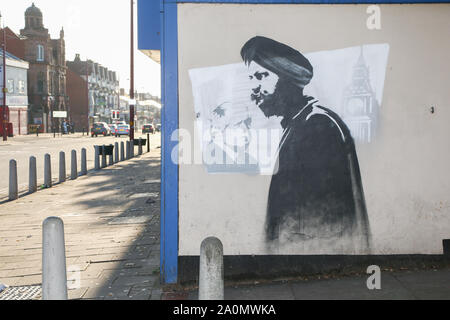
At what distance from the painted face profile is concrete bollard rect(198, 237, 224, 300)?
230 cm

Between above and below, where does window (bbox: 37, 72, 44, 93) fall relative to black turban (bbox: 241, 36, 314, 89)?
above

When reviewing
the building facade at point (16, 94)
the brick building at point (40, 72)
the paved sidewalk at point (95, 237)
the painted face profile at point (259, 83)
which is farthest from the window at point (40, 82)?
the painted face profile at point (259, 83)

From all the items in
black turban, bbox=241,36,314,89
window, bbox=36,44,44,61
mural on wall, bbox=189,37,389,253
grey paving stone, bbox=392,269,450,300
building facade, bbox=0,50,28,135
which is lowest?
grey paving stone, bbox=392,269,450,300

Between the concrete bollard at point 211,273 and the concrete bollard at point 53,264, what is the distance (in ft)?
3.77

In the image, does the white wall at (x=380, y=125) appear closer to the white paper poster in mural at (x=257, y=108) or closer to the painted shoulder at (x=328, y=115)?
the white paper poster in mural at (x=257, y=108)

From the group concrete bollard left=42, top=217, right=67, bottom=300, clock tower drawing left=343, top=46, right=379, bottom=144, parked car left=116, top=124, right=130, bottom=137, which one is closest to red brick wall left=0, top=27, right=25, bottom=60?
parked car left=116, top=124, right=130, bottom=137

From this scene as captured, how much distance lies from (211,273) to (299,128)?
2.48 m

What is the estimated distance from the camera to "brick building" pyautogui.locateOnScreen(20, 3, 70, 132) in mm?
62688

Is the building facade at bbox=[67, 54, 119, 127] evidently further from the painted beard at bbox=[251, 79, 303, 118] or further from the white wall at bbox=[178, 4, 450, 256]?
the painted beard at bbox=[251, 79, 303, 118]

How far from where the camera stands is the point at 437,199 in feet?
17.5

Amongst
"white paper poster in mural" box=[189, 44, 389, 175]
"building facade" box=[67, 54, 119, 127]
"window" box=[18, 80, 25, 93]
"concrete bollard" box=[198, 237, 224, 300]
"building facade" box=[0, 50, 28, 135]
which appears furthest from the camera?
"building facade" box=[67, 54, 119, 127]

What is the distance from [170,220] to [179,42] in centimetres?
189

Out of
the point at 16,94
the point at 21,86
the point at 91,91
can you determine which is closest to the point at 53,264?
the point at 16,94

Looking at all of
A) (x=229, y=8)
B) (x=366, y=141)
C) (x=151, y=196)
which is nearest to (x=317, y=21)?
(x=229, y=8)
